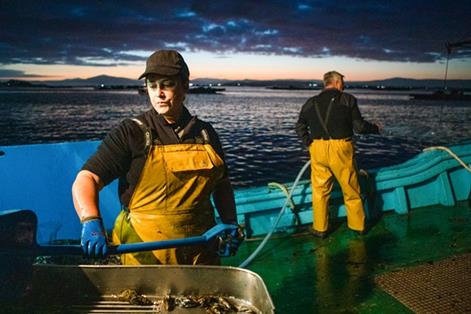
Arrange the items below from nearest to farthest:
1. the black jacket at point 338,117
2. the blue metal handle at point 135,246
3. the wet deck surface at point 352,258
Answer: the blue metal handle at point 135,246 < the wet deck surface at point 352,258 < the black jacket at point 338,117

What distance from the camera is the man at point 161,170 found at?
234 cm

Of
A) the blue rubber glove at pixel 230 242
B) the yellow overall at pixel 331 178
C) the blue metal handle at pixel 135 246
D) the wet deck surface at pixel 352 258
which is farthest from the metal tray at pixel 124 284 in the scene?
the yellow overall at pixel 331 178

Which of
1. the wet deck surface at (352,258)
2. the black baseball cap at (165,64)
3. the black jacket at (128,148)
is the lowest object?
the wet deck surface at (352,258)

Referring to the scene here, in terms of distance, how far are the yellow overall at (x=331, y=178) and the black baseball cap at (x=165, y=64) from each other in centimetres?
355

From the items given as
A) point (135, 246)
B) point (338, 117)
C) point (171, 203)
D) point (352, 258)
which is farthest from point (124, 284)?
point (338, 117)

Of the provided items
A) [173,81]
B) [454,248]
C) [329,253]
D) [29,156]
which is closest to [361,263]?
[329,253]

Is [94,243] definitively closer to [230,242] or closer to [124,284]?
[124,284]

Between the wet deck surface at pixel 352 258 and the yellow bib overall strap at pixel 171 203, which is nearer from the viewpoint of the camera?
the yellow bib overall strap at pixel 171 203

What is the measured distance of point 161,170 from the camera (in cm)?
234

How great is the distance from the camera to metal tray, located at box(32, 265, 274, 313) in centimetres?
184

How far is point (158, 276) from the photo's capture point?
188 centimetres

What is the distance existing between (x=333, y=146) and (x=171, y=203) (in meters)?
3.64

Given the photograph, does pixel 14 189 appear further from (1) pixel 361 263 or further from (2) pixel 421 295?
(2) pixel 421 295

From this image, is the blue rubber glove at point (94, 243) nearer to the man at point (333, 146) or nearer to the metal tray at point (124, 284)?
the metal tray at point (124, 284)
